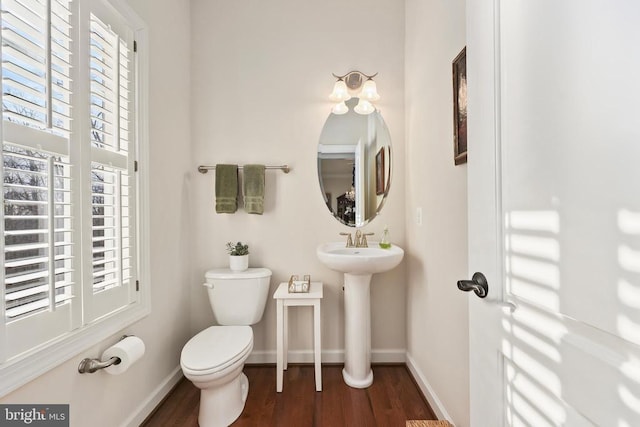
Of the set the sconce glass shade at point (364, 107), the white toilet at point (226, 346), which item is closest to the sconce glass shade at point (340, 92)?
the sconce glass shade at point (364, 107)

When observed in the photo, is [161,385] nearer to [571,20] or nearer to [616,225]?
[616,225]

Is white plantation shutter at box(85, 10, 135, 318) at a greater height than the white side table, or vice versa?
white plantation shutter at box(85, 10, 135, 318)

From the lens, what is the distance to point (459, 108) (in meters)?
1.26

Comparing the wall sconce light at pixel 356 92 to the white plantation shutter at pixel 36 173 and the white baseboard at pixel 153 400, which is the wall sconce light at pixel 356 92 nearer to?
the white plantation shutter at pixel 36 173

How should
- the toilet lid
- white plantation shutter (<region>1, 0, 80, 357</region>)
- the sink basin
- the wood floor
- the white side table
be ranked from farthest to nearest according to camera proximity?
the white side table
the sink basin
the wood floor
the toilet lid
white plantation shutter (<region>1, 0, 80, 357</region>)

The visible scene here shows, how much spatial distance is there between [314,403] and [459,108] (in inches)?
69.7

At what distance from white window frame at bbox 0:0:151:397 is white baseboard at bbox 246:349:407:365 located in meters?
0.88

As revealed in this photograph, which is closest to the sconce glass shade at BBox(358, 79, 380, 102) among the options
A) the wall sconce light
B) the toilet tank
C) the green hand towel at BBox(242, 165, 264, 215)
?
the wall sconce light

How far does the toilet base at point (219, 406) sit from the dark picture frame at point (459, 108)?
165 cm

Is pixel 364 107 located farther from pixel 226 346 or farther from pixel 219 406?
pixel 219 406

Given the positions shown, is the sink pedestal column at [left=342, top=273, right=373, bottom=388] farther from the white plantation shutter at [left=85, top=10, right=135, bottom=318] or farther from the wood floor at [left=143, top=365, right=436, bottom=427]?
the white plantation shutter at [left=85, top=10, right=135, bottom=318]

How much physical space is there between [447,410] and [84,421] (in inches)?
63.6

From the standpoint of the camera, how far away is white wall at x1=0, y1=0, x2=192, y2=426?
1.23 metres

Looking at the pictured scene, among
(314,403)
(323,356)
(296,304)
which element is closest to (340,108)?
(296,304)
